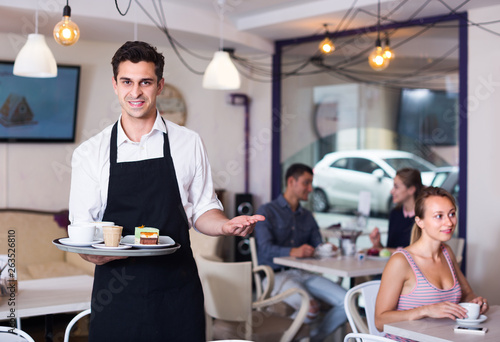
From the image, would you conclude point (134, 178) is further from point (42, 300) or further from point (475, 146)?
point (475, 146)

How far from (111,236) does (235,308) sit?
5.06 feet

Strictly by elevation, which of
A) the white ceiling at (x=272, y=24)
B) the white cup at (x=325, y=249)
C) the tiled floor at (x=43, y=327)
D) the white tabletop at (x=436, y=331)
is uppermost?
the white ceiling at (x=272, y=24)

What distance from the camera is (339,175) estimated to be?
684 cm

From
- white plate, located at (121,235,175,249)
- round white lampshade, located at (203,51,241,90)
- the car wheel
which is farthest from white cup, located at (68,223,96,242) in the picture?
the car wheel

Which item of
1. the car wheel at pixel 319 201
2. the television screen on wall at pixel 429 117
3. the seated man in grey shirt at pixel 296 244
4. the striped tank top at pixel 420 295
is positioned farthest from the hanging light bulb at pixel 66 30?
the car wheel at pixel 319 201

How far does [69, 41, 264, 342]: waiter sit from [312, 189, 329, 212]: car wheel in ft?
15.3

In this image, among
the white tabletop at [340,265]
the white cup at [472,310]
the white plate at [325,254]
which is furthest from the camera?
the white plate at [325,254]

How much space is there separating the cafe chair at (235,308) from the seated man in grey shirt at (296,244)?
0.74 m

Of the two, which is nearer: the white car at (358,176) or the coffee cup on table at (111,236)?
the coffee cup on table at (111,236)

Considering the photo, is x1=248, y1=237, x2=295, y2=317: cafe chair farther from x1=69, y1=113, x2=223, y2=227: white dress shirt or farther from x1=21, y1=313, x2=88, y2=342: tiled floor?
x1=69, y1=113, x2=223, y2=227: white dress shirt

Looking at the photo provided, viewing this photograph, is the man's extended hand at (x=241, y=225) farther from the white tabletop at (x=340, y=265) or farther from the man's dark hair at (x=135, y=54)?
the white tabletop at (x=340, y=265)

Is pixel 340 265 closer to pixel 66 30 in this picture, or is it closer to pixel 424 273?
pixel 424 273

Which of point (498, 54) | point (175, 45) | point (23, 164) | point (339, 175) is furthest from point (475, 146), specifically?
point (23, 164)

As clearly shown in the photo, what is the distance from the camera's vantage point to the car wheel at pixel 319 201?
6969mm
